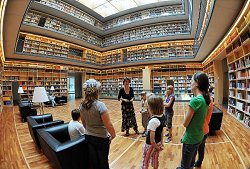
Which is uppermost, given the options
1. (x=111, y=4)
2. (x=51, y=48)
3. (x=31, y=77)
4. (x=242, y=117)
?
(x=111, y=4)

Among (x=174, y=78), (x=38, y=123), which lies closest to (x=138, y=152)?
(x=38, y=123)

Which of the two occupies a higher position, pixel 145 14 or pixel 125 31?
pixel 145 14

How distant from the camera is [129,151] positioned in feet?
9.79

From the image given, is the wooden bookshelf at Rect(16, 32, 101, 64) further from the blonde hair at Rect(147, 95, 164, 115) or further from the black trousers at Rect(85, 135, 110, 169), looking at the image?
the blonde hair at Rect(147, 95, 164, 115)

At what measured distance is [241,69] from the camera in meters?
4.79

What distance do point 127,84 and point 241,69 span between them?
382 centimetres

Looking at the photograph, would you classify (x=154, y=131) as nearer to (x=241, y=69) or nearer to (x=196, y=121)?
(x=196, y=121)

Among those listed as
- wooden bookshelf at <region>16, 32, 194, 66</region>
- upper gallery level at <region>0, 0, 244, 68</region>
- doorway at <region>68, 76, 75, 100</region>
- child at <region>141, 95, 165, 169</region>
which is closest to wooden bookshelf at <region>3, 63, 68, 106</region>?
upper gallery level at <region>0, 0, 244, 68</region>

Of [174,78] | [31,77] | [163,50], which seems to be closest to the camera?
[31,77]

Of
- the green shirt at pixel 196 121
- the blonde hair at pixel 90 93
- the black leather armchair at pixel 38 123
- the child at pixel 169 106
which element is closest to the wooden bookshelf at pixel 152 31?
the child at pixel 169 106

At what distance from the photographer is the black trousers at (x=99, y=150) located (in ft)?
5.03

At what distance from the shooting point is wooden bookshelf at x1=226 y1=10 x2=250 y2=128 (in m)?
4.29

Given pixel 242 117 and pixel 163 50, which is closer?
pixel 242 117

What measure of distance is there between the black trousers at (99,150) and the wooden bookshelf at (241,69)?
451cm
